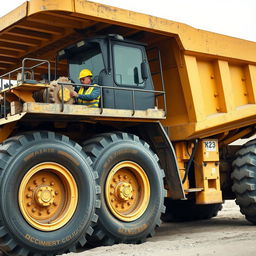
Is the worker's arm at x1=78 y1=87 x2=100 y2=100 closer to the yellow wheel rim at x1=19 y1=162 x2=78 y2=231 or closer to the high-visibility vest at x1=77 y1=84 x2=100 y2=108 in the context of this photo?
the high-visibility vest at x1=77 y1=84 x2=100 y2=108

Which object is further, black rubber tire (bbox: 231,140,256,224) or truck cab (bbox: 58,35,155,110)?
black rubber tire (bbox: 231,140,256,224)

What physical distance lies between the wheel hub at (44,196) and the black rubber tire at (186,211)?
14.3ft

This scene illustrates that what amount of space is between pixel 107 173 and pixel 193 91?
7.14 ft

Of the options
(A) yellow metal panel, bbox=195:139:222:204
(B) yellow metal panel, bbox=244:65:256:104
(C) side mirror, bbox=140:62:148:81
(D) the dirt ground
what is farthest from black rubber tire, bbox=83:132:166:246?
(B) yellow metal panel, bbox=244:65:256:104

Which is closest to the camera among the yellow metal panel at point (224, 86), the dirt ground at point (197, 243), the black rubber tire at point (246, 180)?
the dirt ground at point (197, 243)

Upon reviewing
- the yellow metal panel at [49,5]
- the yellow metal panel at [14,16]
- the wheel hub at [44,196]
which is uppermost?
the yellow metal panel at [14,16]

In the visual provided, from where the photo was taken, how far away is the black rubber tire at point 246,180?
7.97m

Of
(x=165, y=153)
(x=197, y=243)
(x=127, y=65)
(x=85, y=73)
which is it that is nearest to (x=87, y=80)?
(x=85, y=73)

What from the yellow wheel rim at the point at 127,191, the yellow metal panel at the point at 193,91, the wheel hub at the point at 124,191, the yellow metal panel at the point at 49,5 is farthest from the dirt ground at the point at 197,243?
the yellow metal panel at the point at 49,5

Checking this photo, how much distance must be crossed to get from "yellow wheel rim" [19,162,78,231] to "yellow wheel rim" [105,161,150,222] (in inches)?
22.6

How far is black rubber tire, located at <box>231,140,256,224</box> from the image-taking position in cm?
797

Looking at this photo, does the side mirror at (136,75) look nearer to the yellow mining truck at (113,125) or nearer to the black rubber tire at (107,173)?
the yellow mining truck at (113,125)

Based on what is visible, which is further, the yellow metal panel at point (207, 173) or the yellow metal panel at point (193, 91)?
the yellow metal panel at point (207, 173)

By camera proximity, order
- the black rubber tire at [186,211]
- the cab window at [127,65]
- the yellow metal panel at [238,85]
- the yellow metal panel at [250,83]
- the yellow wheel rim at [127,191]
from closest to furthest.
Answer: the yellow wheel rim at [127,191] < the cab window at [127,65] < the yellow metal panel at [238,85] < the yellow metal panel at [250,83] < the black rubber tire at [186,211]
